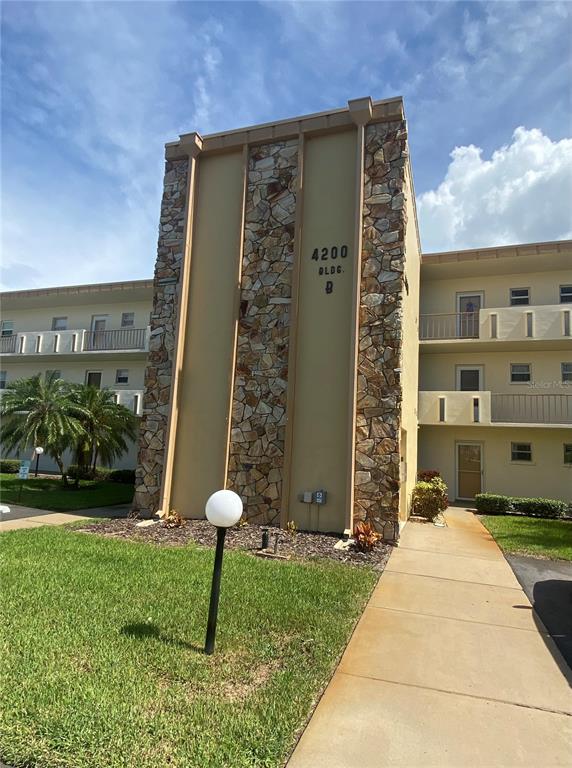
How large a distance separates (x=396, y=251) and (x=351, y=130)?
3053 millimetres

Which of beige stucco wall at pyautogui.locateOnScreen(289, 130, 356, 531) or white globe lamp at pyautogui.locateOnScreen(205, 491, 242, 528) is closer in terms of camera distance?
white globe lamp at pyautogui.locateOnScreen(205, 491, 242, 528)

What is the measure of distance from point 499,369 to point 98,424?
14421 millimetres

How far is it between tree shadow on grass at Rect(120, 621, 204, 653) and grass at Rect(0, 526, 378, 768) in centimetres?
2

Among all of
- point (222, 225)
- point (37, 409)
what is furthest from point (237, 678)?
point (37, 409)

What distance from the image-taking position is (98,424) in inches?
641

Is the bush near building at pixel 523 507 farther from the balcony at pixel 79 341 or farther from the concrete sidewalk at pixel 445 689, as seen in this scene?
the balcony at pixel 79 341

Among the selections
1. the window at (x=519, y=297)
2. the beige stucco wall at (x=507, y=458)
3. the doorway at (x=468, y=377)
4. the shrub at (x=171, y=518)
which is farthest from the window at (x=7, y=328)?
the window at (x=519, y=297)

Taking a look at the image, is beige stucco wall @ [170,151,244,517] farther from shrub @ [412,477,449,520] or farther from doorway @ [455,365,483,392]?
doorway @ [455,365,483,392]

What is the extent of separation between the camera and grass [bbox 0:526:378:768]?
277 cm

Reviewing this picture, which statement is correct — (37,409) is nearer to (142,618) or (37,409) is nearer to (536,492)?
(142,618)

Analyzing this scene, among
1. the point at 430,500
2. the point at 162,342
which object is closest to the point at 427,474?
the point at 430,500

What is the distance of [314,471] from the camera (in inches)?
376

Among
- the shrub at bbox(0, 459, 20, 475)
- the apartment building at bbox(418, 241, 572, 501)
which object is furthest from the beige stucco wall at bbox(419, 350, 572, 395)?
the shrub at bbox(0, 459, 20, 475)

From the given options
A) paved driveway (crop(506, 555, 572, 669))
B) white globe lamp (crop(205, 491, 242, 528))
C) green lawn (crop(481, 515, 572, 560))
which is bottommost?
paved driveway (crop(506, 555, 572, 669))
